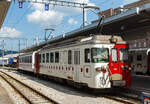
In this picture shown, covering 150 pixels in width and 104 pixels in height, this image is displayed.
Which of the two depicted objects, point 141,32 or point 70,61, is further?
point 141,32

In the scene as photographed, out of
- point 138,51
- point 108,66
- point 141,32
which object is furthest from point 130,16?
point 138,51

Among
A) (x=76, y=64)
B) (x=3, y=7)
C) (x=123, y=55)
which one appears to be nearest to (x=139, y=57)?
(x=123, y=55)

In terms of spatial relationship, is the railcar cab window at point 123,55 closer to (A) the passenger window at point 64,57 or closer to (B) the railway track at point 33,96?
(A) the passenger window at point 64,57

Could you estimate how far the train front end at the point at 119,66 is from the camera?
10.5 meters

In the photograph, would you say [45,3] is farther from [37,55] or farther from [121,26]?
[121,26]

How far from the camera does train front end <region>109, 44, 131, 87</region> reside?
1047 centimetres

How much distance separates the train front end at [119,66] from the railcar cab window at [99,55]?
29 centimetres

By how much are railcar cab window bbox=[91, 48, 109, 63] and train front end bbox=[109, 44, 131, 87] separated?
0.29 metres

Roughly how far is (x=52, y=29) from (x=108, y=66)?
22.5 meters

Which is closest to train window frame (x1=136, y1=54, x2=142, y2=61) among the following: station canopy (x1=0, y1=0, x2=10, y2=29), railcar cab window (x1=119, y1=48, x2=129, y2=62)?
railcar cab window (x1=119, y1=48, x2=129, y2=62)

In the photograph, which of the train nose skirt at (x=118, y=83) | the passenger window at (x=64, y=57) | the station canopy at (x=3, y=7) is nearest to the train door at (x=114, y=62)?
the train nose skirt at (x=118, y=83)

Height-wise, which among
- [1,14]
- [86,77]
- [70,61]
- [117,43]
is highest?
[1,14]

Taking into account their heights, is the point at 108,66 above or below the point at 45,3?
below

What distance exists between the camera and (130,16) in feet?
47.1
